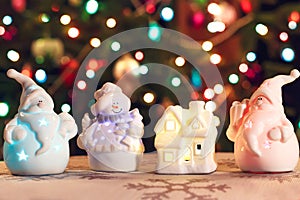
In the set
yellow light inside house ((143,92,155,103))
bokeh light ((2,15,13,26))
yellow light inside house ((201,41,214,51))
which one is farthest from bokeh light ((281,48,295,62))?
bokeh light ((2,15,13,26))

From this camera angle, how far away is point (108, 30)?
1.77 meters

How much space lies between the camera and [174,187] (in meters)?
0.83

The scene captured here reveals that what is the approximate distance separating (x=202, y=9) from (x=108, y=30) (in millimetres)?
420

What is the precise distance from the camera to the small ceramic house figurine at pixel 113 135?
1.00 meters

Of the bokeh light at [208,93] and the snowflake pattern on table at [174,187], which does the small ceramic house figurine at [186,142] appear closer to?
the snowflake pattern on table at [174,187]

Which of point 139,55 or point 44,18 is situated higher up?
point 44,18

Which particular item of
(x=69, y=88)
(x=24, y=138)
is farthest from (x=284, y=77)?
(x=69, y=88)

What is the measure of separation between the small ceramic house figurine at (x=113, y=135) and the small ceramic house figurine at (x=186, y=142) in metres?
0.05

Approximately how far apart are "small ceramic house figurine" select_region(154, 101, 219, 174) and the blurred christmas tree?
27.9 inches

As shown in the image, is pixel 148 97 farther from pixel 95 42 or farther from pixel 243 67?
pixel 243 67

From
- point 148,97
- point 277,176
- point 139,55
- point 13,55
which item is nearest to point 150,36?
point 139,55

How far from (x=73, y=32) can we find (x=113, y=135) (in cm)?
85

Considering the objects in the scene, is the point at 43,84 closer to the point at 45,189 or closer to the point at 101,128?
the point at 101,128

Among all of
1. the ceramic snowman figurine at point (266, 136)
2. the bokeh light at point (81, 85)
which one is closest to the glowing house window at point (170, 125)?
the ceramic snowman figurine at point (266, 136)
